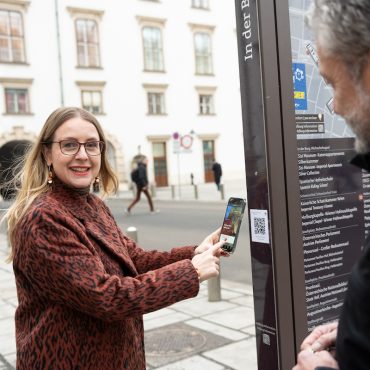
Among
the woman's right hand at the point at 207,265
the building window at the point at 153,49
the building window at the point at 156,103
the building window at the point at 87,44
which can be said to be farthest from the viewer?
the building window at the point at 156,103

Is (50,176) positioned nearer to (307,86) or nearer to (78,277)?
(78,277)

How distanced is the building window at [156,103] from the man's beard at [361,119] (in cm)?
3007

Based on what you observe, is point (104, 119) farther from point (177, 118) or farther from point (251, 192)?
point (251, 192)

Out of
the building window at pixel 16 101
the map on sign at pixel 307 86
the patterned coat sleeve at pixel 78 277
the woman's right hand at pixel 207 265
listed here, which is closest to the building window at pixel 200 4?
the building window at pixel 16 101

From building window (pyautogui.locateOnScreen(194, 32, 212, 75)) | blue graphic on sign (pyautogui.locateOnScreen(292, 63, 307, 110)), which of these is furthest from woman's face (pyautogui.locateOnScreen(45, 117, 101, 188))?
building window (pyautogui.locateOnScreen(194, 32, 212, 75))

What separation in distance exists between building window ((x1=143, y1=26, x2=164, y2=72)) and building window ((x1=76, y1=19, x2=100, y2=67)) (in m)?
3.26

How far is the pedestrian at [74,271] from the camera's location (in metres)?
1.73

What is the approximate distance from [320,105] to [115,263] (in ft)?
3.90

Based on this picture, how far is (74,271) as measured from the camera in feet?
5.60

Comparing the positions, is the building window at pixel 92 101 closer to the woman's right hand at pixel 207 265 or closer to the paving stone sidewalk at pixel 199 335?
the paving stone sidewalk at pixel 199 335

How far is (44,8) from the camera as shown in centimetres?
2753

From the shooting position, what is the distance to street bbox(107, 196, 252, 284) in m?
7.27

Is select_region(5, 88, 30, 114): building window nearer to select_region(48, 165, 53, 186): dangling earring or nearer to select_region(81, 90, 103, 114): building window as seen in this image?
select_region(81, 90, 103, 114): building window

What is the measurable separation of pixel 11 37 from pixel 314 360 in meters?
28.6
